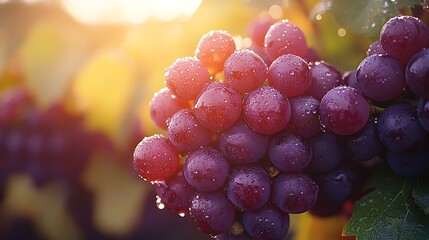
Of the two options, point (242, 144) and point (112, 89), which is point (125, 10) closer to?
point (112, 89)

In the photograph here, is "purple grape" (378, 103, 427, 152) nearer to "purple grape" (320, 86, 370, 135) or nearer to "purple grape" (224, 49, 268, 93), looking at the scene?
"purple grape" (320, 86, 370, 135)

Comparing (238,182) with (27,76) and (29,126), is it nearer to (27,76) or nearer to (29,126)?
(29,126)

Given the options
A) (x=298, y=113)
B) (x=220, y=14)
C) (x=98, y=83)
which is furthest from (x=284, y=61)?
(x=98, y=83)

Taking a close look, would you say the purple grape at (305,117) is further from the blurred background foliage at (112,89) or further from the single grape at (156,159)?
the blurred background foliage at (112,89)

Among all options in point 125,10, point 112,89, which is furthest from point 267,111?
point 125,10


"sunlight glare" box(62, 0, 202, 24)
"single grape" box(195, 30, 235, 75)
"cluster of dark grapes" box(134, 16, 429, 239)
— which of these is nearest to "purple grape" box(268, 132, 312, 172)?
"cluster of dark grapes" box(134, 16, 429, 239)
